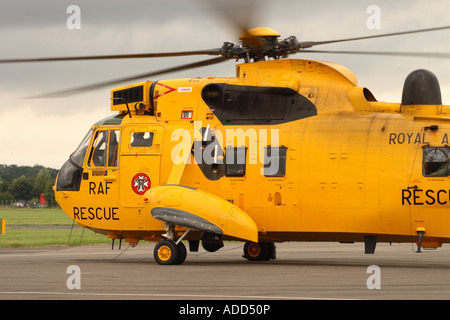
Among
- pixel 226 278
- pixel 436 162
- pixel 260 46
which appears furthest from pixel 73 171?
pixel 436 162

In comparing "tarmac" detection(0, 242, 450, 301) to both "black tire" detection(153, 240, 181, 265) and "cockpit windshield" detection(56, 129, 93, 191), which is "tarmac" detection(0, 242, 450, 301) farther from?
"cockpit windshield" detection(56, 129, 93, 191)

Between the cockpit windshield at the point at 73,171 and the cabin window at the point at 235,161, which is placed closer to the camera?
the cabin window at the point at 235,161

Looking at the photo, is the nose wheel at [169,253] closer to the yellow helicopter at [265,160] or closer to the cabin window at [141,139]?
the yellow helicopter at [265,160]

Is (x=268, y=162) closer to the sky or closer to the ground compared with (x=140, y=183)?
closer to the sky

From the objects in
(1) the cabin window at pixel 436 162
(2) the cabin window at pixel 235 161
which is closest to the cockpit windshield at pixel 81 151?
(2) the cabin window at pixel 235 161

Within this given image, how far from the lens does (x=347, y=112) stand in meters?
19.8

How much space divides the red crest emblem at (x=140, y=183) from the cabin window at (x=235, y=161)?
2.27 meters

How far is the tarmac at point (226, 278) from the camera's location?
13609 mm

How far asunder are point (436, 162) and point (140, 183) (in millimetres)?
7914

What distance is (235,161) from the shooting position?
20.4 m

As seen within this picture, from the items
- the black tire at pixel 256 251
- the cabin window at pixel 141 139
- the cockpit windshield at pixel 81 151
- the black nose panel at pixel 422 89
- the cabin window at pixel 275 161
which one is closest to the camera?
the black nose panel at pixel 422 89

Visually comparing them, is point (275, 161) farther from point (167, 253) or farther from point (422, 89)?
point (422, 89)
